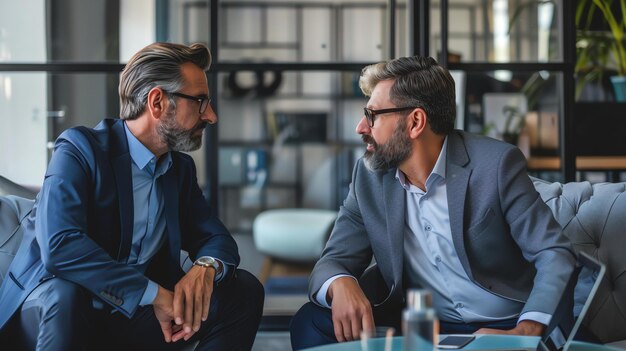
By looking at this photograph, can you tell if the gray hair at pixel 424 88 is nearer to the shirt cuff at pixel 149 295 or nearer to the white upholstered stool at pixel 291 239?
the shirt cuff at pixel 149 295

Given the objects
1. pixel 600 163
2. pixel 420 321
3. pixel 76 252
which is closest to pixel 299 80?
pixel 600 163

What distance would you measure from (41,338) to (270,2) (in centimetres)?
518

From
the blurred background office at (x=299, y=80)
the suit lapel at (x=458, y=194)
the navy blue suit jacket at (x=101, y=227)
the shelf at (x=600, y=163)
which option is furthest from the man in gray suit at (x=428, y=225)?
the shelf at (x=600, y=163)

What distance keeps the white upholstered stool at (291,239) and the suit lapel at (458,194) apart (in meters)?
3.49

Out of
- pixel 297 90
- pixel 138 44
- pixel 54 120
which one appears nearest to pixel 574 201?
pixel 138 44

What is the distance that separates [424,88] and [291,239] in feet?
12.0

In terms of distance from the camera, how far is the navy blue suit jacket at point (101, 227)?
2.03m

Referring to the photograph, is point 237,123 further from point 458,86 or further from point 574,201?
point 574,201

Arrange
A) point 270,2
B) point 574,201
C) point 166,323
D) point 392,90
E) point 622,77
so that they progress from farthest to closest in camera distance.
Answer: point 270,2 → point 622,77 → point 574,201 → point 392,90 → point 166,323

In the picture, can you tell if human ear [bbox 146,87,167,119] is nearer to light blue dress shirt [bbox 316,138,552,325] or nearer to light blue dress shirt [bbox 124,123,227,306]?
light blue dress shirt [bbox 124,123,227,306]

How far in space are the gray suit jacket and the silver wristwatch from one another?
0.91 feet

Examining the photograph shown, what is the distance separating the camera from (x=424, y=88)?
2344 mm

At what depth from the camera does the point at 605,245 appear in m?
2.42

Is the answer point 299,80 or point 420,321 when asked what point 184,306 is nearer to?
point 420,321
